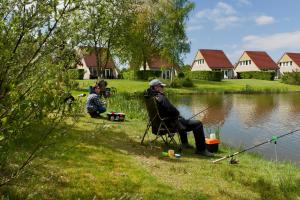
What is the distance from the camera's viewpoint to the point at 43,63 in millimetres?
3250

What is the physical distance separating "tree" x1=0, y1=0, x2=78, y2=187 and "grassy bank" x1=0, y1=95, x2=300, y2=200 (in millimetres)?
1331

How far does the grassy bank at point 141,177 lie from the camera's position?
533 cm

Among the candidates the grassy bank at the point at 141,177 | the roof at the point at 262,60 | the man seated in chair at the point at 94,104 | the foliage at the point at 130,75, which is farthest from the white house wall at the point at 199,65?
the grassy bank at the point at 141,177

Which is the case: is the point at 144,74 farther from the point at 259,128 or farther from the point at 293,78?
the point at 259,128

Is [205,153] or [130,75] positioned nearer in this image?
[205,153]

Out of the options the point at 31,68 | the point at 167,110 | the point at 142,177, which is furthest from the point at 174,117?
the point at 31,68

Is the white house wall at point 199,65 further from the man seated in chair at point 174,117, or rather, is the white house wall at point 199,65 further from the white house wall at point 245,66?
the man seated in chair at point 174,117

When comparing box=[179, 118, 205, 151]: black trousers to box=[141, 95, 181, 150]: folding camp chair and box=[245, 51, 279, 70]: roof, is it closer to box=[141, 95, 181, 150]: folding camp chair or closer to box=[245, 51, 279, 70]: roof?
box=[141, 95, 181, 150]: folding camp chair

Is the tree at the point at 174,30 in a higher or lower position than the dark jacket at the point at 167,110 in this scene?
higher

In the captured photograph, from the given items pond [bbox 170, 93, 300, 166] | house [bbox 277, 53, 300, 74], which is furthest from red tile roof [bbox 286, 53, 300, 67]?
pond [bbox 170, 93, 300, 166]

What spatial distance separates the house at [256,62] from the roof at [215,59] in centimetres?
469

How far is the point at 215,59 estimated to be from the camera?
7662 cm

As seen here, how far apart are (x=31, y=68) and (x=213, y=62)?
74.0 m

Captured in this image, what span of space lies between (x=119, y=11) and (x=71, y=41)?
90.4 ft
